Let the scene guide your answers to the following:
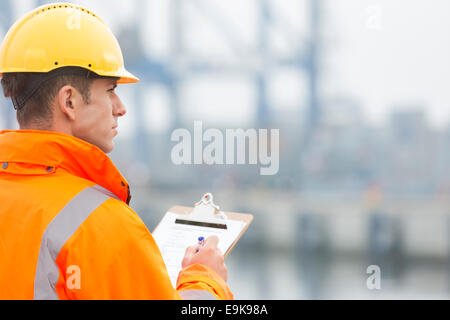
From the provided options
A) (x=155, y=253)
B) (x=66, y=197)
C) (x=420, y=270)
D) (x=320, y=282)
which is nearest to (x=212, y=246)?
(x=155, y=253)

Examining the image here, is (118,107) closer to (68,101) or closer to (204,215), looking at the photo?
(68,101)

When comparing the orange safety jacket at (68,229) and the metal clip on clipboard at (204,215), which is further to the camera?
the metal clip on clipboard at (204,215)

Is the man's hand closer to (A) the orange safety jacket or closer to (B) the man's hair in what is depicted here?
(A) the orange safety jacket

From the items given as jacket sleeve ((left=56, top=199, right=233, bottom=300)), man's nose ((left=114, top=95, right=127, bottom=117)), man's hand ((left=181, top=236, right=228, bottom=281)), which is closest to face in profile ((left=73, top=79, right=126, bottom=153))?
man's nose ((left=114, top=95, right=127, bottom=117))

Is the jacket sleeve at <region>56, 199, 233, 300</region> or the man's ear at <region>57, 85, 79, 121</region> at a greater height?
the man's ear at <region>57, 85, 79, 121</region>

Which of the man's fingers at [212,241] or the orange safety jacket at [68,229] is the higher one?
the orange safety jacket at [68,229]

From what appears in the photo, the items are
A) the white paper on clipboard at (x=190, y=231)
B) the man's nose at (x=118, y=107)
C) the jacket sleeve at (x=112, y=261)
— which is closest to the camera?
the jacket sleeve at (x=112, y=261)

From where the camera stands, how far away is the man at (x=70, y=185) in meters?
0.78

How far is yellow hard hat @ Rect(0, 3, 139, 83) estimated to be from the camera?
91 centimetres

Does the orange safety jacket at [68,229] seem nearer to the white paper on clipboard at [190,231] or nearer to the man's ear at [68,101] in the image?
the man's ear at [68,101]

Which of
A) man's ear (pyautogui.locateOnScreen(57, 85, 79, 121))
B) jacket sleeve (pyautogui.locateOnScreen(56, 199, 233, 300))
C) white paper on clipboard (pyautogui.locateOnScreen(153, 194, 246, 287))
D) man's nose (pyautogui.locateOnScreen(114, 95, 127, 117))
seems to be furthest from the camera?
white paper on clipboard (pyautogui.locateOnScreen(153, 194, 246, 287))

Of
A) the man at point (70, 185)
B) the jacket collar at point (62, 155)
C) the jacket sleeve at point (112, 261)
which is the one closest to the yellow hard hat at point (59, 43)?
the man at point (70, 185)

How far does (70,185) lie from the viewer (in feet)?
2.74

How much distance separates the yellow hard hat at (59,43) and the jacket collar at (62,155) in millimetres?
130
